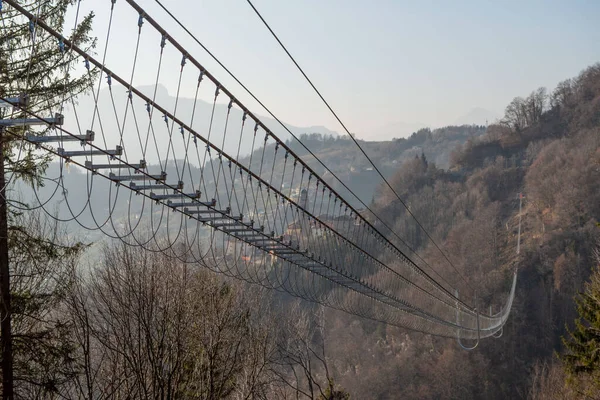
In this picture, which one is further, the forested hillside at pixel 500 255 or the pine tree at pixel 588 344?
the forested hillside at pixel 500 255

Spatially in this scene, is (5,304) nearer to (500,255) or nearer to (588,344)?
(588,344)

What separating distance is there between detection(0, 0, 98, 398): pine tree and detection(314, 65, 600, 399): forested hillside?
3490 cm

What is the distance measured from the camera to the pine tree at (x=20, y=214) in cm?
886

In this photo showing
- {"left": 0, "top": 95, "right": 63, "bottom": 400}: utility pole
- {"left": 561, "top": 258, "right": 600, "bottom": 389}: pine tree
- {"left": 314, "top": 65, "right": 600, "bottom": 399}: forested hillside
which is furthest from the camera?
{"left": 314, "top": 65, "right": 600, "bottom": 399}: forested hillside

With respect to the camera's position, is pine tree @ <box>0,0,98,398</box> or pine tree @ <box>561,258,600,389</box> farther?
pine tree @ <box>561,258,600,389</box>

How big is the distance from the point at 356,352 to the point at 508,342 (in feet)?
43.5

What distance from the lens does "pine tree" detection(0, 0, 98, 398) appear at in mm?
8859

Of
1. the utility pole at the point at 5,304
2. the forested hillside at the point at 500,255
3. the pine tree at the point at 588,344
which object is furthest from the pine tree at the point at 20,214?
the forested hillside at the point at 500,255

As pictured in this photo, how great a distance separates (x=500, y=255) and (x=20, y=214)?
61265 millimetres

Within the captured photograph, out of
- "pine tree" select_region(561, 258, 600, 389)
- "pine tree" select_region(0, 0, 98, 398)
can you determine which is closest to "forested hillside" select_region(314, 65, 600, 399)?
"pine tree" select_region(561, 258, 600, 389)

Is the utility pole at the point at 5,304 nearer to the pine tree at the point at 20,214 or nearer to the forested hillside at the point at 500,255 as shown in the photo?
the pine tree at the point at 20,214

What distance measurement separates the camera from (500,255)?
215 feet

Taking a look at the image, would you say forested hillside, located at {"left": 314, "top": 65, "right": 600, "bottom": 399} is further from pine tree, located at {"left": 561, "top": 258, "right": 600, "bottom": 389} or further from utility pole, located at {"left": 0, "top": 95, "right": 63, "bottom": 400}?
utility pole, located at {"left": 0, "top": 95, "right": 63, "bottom": 400}

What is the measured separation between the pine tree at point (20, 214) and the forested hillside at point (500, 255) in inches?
1374
